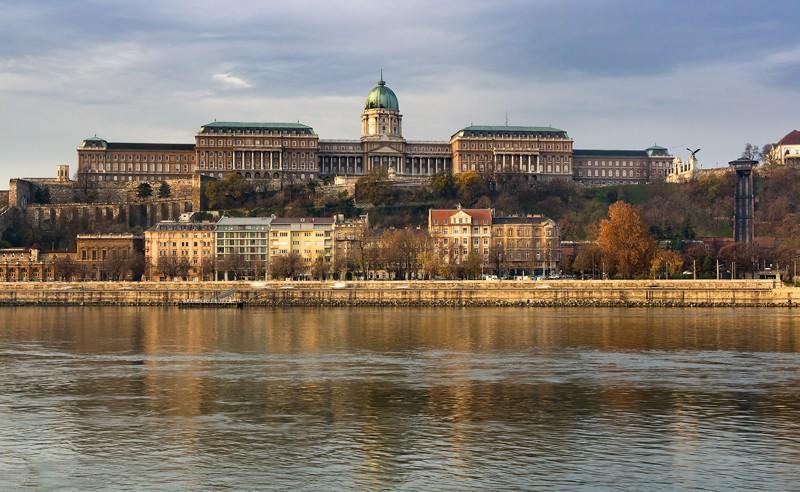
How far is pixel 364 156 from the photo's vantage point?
163m

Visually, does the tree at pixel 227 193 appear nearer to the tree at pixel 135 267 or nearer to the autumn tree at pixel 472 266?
the tree at pixel 135 267

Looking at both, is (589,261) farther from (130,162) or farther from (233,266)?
(130,162)

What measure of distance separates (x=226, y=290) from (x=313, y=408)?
57.3 m

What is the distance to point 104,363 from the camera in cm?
4256

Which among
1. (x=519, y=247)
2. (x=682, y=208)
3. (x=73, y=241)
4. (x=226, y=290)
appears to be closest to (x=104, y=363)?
(x=226, y=290)

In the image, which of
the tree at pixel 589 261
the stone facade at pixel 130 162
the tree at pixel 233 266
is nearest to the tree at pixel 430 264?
the tree at pixel 589 261

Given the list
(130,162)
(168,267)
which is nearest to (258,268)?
(168,267)

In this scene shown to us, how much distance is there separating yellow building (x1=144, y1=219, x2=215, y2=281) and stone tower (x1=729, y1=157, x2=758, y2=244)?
4967 centimetres

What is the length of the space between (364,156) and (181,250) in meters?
53.0

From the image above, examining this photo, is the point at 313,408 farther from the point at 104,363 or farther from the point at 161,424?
the point at 104,363

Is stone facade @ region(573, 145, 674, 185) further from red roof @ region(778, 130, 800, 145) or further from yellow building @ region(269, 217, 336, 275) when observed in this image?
yellow building @ region(269, 217, 336, 275)

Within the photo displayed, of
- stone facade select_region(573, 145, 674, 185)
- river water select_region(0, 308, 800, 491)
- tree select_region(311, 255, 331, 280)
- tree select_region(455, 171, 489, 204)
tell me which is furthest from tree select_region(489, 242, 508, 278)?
stone facade select_region(573, 145, 674, 185)

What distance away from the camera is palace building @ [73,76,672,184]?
158375mm

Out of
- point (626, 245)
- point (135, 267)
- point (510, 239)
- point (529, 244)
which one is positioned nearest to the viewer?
point (626, 245)
